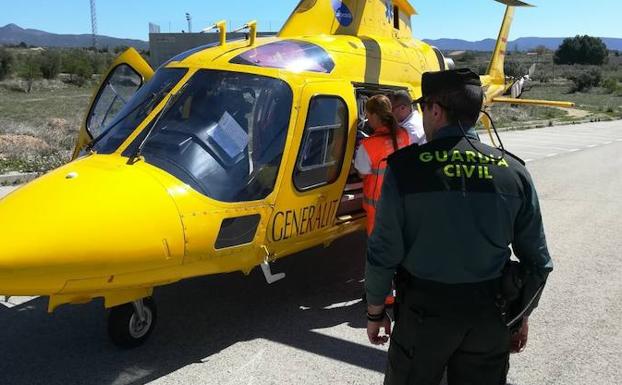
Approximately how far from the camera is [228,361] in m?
4.01

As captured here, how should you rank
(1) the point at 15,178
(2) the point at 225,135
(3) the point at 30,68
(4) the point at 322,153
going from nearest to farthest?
1. (2) the point at 225,135
2. (4) the point at 322,153
3. (1) the point at 15,178
4. (3) the point at 30,68

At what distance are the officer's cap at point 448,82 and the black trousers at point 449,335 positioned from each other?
78cm

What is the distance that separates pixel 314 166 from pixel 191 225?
52.9 inches

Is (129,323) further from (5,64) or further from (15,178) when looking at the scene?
(5,64)

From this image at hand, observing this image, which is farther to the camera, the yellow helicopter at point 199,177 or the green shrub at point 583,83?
the green shrub at point 583,83

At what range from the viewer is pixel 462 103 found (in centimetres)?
236

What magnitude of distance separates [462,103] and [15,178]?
30.9ft

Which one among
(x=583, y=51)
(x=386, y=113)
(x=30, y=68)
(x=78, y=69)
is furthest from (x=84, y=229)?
(x=583, y=51)

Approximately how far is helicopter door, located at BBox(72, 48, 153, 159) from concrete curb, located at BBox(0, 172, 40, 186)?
5141 mm

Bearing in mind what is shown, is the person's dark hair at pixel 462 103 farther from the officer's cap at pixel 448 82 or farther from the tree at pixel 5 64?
the tree at pixel 5 64

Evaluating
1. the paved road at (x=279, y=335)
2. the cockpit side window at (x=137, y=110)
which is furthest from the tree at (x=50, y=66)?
the cockpit side window at (x=137, y=110)

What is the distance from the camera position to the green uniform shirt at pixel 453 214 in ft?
7.45

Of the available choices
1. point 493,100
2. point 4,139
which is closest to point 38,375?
point 493,100

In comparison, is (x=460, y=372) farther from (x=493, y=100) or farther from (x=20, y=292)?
(x=493, y=100)
